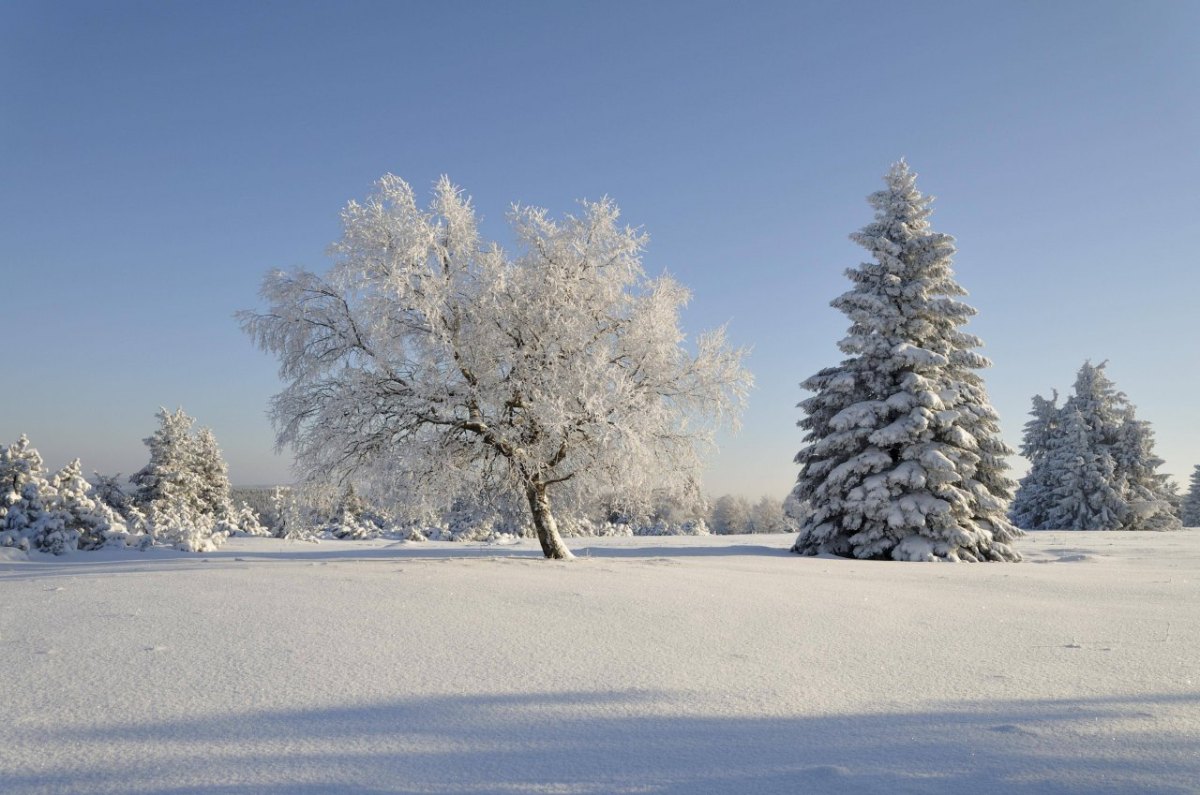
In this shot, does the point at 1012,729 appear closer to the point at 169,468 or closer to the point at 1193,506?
the point at 169,468

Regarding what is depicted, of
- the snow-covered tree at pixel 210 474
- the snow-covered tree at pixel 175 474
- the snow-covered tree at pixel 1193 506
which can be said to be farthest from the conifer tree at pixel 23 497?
the snow-covered tree at pixel 1193 506

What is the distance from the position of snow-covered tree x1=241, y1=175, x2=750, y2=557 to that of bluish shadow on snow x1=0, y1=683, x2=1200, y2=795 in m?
7.74

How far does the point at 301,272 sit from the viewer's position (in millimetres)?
12602

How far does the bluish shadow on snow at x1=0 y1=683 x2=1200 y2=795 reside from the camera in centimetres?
307

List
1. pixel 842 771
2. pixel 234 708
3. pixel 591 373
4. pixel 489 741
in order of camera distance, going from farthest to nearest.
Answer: pixel 591 373 < pixel 234 708 < pixel 489 741 < pixel 842 771

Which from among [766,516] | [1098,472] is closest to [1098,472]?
[1098,472]

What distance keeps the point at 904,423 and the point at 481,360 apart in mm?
10627

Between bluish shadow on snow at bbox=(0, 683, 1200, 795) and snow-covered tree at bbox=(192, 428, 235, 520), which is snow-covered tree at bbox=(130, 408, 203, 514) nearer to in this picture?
snow-covered tree at bbox=(192, 428, 235, 520)

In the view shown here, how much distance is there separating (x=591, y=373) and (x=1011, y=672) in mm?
7877

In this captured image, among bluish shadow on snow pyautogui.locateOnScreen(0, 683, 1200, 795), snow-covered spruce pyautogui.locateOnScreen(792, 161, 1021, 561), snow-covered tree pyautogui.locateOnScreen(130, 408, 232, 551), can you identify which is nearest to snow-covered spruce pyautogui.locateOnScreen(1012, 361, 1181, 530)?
snow-covered spruce pyautogui.locateOnScreen(792, 161, 1021, 561)

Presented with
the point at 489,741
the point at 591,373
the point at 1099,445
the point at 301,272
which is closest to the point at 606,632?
the point at 489,741

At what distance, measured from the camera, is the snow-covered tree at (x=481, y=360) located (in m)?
11.9

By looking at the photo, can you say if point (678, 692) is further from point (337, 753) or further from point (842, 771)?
point (337, 753)

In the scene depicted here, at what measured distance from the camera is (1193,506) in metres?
46.2
